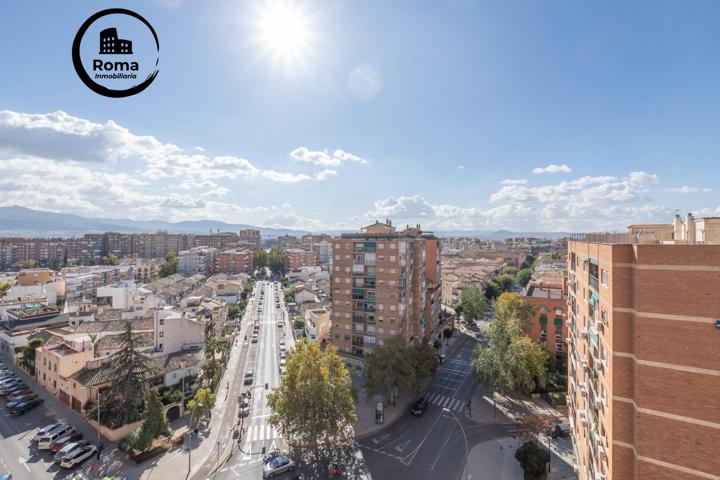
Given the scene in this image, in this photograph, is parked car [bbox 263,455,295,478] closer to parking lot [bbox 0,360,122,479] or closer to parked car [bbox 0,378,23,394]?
parking lot [bbox 0,360,122,479]

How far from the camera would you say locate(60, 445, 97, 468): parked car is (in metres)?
28.0

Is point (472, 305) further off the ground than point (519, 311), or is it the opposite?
point (519, 311)

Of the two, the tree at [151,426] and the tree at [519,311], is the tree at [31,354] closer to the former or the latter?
the tree at [151,426]

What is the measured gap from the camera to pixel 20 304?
64.4 meters

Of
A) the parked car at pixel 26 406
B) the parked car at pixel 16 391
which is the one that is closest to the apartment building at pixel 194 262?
the parked car at pixel 16 391

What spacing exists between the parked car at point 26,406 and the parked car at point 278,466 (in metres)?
30.5

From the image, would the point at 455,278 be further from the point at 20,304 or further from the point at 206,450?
the point at 20,304

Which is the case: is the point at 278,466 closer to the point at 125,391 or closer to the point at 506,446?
the point at 125,391

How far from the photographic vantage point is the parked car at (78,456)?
1101 inches

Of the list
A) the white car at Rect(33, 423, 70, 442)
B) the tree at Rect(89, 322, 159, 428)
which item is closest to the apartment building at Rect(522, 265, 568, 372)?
the tree at Rect(89, 322, 159, 428)

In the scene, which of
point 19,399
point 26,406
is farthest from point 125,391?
point 19,399

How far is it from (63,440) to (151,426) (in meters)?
9.31

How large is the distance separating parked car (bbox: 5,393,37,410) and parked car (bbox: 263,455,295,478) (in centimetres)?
3230

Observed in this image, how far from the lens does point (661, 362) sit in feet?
46.6
